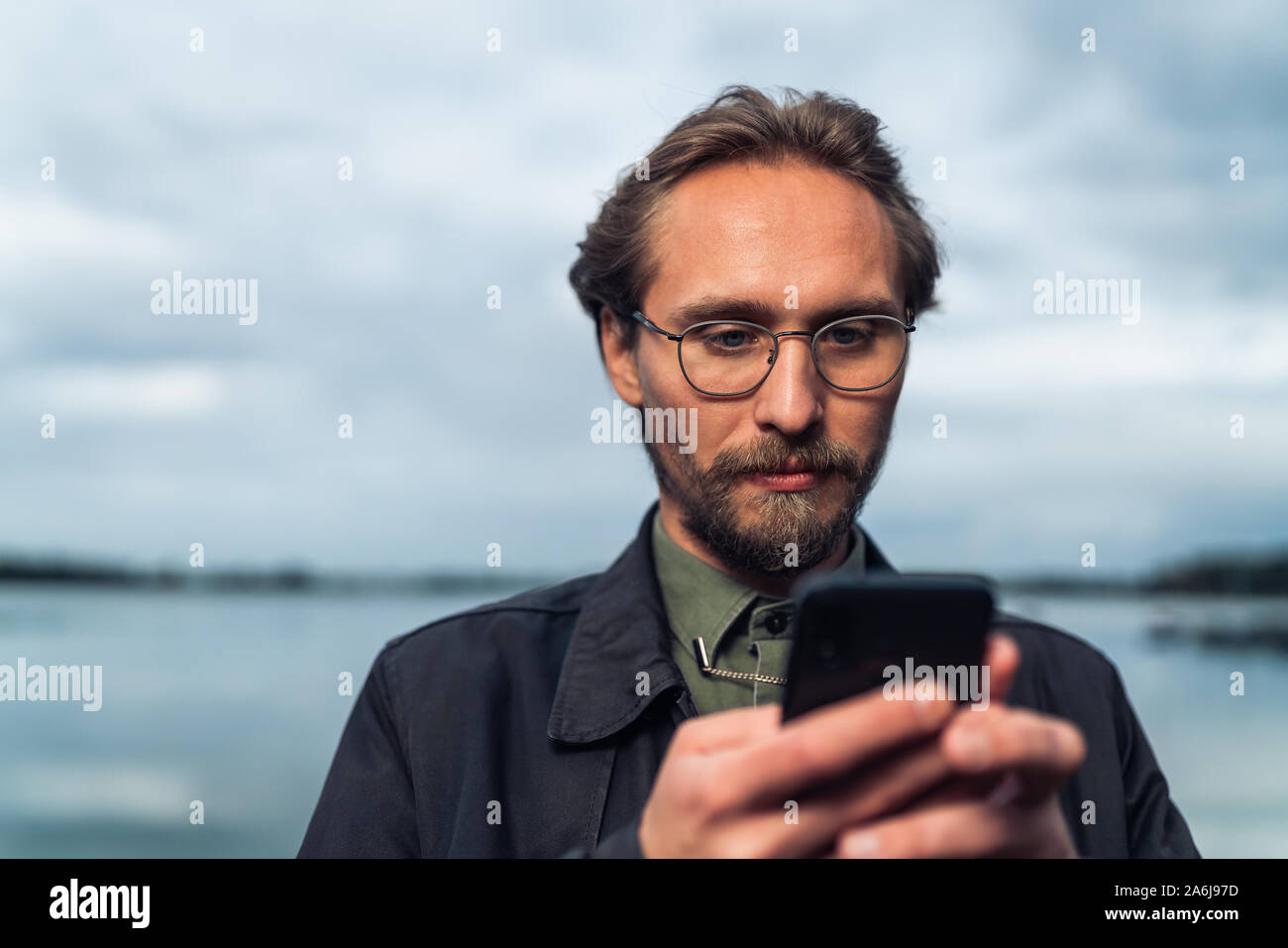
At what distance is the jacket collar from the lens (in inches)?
116

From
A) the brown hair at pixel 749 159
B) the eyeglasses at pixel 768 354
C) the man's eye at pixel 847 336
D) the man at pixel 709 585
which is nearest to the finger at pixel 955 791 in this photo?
the man at pixel 709 585

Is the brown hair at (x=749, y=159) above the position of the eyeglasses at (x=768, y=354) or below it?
above

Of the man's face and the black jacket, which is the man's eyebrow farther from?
the black jacket

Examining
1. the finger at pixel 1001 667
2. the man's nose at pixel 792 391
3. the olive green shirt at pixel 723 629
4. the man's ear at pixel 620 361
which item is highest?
the man's ear at pixel 620 361

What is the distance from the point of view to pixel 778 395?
2992 mm

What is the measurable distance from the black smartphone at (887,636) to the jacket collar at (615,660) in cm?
155

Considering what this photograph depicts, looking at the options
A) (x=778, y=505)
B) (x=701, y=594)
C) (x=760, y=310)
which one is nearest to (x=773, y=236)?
(x=760, y=310)

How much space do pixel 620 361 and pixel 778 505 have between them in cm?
110

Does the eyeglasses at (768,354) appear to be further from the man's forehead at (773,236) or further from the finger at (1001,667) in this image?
the finger at (1001,667)

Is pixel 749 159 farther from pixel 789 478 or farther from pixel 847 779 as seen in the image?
pixel 847 779

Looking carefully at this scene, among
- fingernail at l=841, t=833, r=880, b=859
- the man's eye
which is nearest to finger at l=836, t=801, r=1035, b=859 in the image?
fingernail at l=841, t=833, r=880, b=859

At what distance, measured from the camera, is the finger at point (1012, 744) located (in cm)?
129
